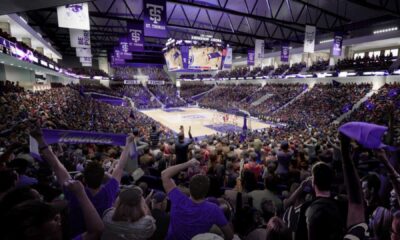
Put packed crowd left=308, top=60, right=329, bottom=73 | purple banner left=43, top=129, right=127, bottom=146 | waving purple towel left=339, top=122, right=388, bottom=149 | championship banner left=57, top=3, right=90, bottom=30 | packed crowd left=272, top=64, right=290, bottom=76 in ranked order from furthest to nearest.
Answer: packed crowd left=272, top=64, right=290, bottom=76 → packed crowd left=308, top=60, right=329, bottom=73 → championship banner left=57, top=3, right=90, bottom=30 → purple banner left=43, top=129, right=127, bottom=146 → waving purple towel left=339, top=122, right=388, bottom=149

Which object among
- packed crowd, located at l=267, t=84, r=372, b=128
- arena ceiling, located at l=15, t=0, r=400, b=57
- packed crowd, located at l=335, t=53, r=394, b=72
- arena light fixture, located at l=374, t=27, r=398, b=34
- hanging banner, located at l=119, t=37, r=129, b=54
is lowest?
packed crowd, located at l=267, t=84, r=372, b=128

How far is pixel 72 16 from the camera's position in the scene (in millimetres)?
11414

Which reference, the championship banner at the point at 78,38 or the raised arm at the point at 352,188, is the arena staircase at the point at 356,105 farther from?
the raised arm at the point at 352,188

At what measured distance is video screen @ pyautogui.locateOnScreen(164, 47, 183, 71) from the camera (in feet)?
84.4

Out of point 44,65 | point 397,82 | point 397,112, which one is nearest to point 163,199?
point 397,112

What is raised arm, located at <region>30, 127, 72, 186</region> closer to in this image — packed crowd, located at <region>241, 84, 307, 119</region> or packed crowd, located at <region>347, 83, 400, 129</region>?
packed crowd, located at <region>347, 83, 400, 129</region>

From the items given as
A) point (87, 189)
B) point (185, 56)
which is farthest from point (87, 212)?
point (185, 56)

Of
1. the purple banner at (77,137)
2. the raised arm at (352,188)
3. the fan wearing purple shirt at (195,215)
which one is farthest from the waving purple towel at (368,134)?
the purple banner at (77,137)

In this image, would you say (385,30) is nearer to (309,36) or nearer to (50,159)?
(309,36)

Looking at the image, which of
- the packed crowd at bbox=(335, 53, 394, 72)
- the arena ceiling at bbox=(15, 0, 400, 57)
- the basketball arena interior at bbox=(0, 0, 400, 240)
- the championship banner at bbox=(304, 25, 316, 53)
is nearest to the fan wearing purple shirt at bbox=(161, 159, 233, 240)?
the basketball arena interior at bbox=(0, 0, 400, 240)

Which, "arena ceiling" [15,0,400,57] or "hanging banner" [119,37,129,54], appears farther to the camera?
"hanging banner" [119,37,129,54]

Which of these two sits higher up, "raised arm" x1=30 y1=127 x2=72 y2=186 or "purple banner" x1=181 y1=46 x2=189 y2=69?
"purple banner" x1=181 y1=46 x2=189 y2=69

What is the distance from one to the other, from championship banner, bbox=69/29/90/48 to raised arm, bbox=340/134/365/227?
1976 centimetres

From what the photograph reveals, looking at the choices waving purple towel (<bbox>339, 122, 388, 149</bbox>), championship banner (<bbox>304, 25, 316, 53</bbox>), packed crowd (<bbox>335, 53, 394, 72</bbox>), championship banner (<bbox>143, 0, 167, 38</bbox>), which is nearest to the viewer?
waving purple towel (<bbox>339, 122, 388, 149</bbox>)
